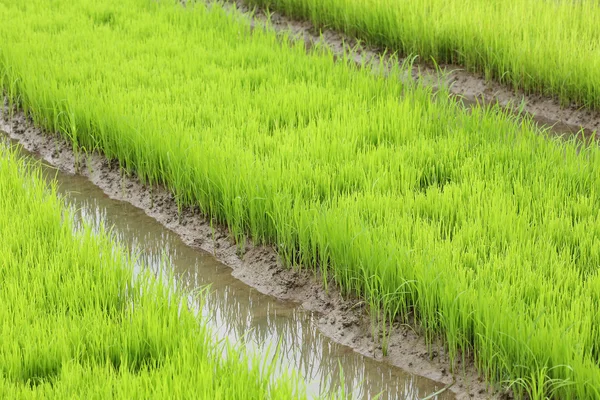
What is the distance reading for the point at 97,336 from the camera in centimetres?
217

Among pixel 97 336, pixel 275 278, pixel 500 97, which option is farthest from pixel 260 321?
pixel 500 97

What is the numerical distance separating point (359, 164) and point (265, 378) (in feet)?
4.61

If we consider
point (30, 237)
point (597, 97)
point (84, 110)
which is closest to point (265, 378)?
point (30, 237)

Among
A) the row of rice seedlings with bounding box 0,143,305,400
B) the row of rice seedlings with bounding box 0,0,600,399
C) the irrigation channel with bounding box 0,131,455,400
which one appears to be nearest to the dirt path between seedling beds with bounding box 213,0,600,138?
the row of rice seedlings with bounding box 0,0,600,399

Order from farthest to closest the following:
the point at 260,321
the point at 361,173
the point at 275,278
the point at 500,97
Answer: the point at 500,97
the point at 361,173
the point at 275,278
the point at 260,321

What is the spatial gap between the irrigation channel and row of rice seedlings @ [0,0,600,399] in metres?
0.17

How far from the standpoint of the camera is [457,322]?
2.41 m

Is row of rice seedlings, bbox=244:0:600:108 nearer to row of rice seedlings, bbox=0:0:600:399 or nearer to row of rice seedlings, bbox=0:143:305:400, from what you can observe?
Answer: row of rice seedlings, bbox=0:0:600:399

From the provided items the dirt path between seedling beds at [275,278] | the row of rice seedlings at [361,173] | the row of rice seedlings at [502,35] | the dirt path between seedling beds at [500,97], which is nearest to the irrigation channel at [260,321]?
the dirt path between seedling beds at [275,278]

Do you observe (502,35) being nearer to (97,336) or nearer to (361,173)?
(361,173)

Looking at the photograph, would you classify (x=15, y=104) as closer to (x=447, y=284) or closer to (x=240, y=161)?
(x=240, y=161)

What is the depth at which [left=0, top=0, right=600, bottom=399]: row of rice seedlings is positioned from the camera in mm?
2381

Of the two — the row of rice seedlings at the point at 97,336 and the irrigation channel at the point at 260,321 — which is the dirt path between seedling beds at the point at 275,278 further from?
the row of rice seedlings at the point at 97,336

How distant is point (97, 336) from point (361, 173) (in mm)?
1430
